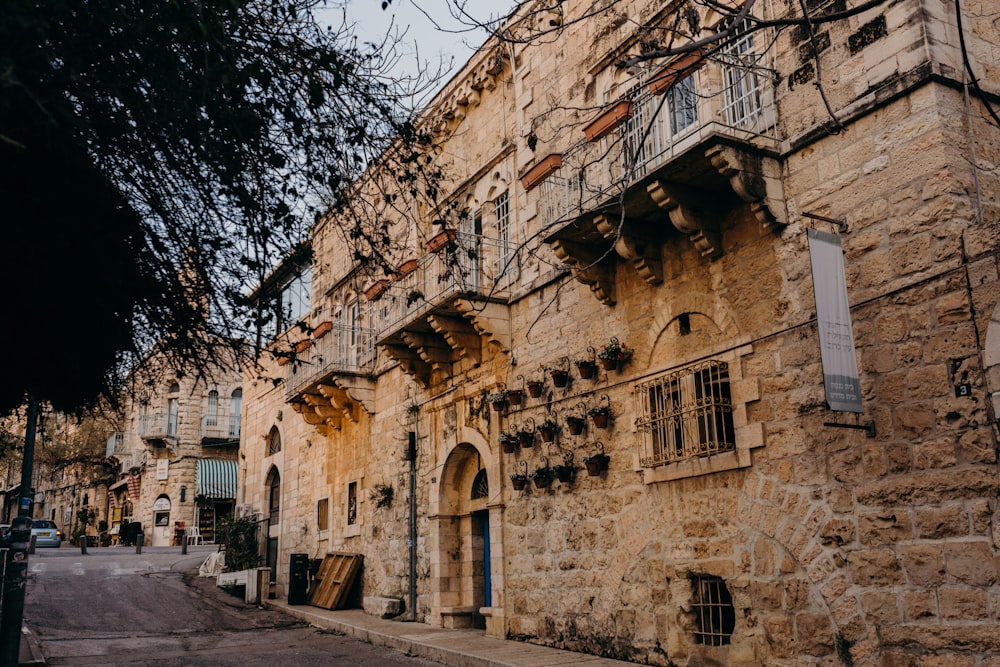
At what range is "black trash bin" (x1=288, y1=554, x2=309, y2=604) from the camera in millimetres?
17484

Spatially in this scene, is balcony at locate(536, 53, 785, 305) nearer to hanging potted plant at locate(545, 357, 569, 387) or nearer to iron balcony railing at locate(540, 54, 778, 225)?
iron balcony railing at locate(540, 54, 778, 225)

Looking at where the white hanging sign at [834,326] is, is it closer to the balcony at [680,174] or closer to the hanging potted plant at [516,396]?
the balcony at [680,174]

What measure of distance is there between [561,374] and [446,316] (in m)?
2.70

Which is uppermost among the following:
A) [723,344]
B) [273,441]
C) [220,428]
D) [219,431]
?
[220,428]

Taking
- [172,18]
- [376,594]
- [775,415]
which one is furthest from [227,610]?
[172,18]

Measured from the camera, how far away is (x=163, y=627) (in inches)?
564

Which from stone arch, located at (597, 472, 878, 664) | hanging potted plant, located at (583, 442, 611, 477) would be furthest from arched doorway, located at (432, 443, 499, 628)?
stone arch, located at (597, 472, 878, 664)

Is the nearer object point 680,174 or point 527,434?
point 680,174

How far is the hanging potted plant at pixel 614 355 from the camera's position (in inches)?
403

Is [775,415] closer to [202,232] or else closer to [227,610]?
[202,232]

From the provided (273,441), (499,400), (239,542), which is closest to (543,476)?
(499,400)

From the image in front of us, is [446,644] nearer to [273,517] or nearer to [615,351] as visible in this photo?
[615,351]

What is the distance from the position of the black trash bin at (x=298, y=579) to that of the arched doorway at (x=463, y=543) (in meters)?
4.80

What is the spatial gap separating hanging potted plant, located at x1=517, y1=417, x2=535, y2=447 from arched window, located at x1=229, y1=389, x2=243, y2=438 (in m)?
33.9
